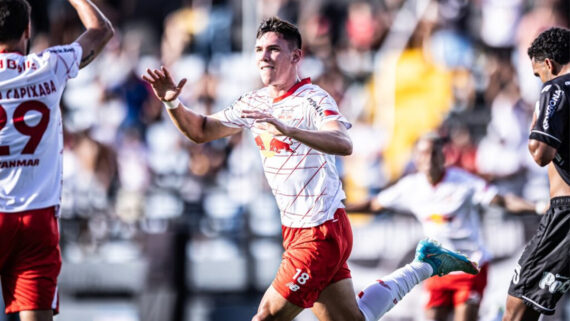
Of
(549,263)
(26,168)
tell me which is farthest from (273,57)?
(549,263)

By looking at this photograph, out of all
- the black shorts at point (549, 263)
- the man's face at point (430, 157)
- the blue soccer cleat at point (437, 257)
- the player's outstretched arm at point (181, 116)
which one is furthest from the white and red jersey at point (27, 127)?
the man's face at point (430, 157)

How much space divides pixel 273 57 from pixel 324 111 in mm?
619

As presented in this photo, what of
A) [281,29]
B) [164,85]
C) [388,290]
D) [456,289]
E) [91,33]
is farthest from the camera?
[456,289]

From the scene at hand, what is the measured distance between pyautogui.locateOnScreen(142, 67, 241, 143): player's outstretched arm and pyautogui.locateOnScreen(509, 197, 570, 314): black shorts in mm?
2481

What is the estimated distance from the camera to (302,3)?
14836 mm

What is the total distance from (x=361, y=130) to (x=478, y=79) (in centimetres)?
194

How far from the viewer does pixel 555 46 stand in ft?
21.9

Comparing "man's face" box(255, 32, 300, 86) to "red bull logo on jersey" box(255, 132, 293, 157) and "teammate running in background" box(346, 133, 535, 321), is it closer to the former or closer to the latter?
"red bull logo on jersey" box(255, 132, 293, 157)

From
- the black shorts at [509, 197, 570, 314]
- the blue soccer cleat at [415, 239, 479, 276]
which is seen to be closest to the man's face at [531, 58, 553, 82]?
the black shorts at [509, 197, 570, 314]

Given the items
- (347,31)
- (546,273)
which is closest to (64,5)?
(347,31)

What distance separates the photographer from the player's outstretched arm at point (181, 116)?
21.9ft

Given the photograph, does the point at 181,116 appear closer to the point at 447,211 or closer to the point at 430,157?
the point at 430,157

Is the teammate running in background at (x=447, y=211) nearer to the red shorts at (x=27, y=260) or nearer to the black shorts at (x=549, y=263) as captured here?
the black shorts at (x=549, y=263)

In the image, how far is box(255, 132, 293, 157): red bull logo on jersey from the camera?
655 centimetres
